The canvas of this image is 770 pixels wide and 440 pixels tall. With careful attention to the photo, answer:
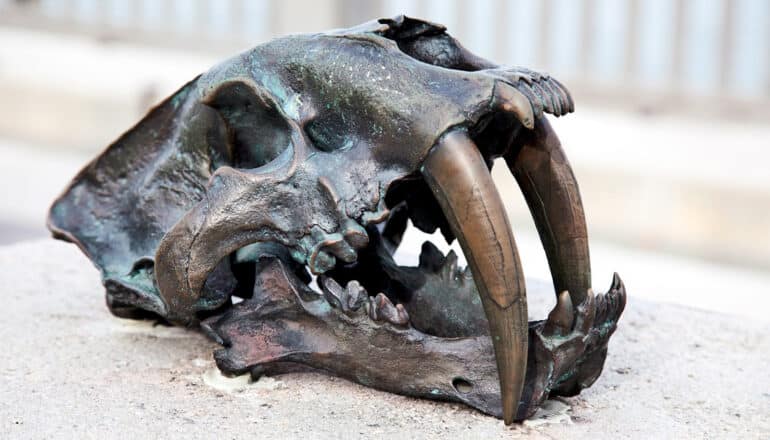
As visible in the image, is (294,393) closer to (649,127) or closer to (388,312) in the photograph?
(388,312)

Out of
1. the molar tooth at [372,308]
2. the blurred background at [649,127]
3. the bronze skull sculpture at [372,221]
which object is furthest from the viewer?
the blurred background at [649,127]

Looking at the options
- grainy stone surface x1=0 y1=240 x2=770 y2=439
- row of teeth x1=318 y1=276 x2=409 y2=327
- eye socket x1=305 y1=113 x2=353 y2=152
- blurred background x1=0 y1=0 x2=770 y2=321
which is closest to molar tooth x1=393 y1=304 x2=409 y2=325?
row of teeth x1=318 y1=276 x2=409 y2=327

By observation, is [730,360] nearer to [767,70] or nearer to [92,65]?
[767,70]

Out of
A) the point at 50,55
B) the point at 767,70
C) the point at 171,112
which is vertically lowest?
the point at 50,55

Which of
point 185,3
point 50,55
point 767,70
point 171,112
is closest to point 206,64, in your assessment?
point 185,3

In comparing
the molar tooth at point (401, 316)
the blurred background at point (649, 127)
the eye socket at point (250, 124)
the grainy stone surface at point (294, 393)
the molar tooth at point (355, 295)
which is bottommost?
the blurred background at point (649, 127)

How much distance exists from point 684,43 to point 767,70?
1.01 ft

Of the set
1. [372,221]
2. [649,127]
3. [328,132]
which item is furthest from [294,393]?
[649,127]

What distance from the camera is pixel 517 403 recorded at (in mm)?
1903

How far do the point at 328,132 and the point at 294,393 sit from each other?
17.4 inches

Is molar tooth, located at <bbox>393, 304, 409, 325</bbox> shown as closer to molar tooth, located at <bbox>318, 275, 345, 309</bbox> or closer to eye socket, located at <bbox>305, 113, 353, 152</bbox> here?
molar tooth, located at <bbox>318, 275, 345, 309</bbox>

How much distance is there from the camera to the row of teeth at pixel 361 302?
6.51 feet

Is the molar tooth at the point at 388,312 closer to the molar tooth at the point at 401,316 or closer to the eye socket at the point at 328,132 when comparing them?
the molar tooth at the point at 401,316

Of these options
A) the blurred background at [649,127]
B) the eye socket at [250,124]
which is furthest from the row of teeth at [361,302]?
the blurred background at [649,127]
